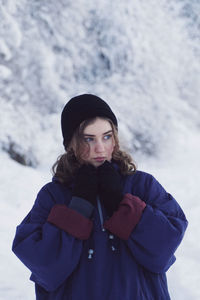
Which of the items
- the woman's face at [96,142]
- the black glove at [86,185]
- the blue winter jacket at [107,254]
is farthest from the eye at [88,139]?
the blue winter jacket at [107,254]

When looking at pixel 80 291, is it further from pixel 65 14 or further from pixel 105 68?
pixel 105 68

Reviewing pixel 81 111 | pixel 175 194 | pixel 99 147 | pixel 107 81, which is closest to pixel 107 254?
pixel 99 147

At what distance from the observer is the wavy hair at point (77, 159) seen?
1607 mm

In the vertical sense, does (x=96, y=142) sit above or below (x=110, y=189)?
above

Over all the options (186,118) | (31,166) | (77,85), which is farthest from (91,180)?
(186,118)

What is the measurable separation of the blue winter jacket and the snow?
121 inches

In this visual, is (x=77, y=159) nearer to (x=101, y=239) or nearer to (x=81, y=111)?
(x=81, y=111)

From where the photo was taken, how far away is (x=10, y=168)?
559 centimetres

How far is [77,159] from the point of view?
1695 millimetres

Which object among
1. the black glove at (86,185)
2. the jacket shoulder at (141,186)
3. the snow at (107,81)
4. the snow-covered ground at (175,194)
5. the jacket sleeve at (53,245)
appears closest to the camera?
the jacket sleeve at (53,245)

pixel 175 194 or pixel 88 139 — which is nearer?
pixel 88 139

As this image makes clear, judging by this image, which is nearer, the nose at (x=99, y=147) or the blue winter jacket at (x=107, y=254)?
the blue winter jacket at (x=107, y=254)

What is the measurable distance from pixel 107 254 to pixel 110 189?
0.82 feet

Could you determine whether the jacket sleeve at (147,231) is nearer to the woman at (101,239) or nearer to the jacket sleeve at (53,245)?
the woman at (101,239)
